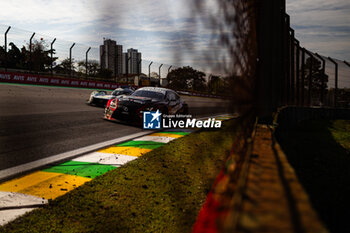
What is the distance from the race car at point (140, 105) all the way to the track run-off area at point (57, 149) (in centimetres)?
33

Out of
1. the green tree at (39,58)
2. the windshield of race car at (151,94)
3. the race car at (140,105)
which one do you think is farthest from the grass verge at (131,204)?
the green tree at (39,58)

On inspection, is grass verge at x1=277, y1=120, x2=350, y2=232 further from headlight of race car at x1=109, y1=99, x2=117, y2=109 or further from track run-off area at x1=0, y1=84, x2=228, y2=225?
headlight of race car at x1=109, y1=99, x2=117, y2=109

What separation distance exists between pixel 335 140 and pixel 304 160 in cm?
281

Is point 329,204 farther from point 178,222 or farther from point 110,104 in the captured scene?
point 110,104

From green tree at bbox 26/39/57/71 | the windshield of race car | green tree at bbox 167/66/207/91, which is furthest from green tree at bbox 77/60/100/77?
green tree at bbox 167/66/207/91

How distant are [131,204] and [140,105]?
5.97m

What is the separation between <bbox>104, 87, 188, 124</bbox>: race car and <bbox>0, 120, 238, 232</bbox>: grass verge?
4.75m

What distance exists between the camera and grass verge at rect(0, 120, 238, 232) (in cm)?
225

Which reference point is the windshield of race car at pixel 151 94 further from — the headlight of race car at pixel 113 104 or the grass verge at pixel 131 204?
the grass verge at pixel 131 204

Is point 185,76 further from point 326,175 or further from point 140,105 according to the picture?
point 140,105

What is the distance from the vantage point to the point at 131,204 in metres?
2.73

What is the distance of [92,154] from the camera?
501 cm

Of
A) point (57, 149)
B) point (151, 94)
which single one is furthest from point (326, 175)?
point (151, 94)

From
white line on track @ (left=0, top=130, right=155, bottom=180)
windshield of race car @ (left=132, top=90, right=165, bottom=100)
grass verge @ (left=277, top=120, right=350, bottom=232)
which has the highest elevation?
windshield of race car @ (left=132, top=90, right=165, bottom=100)
